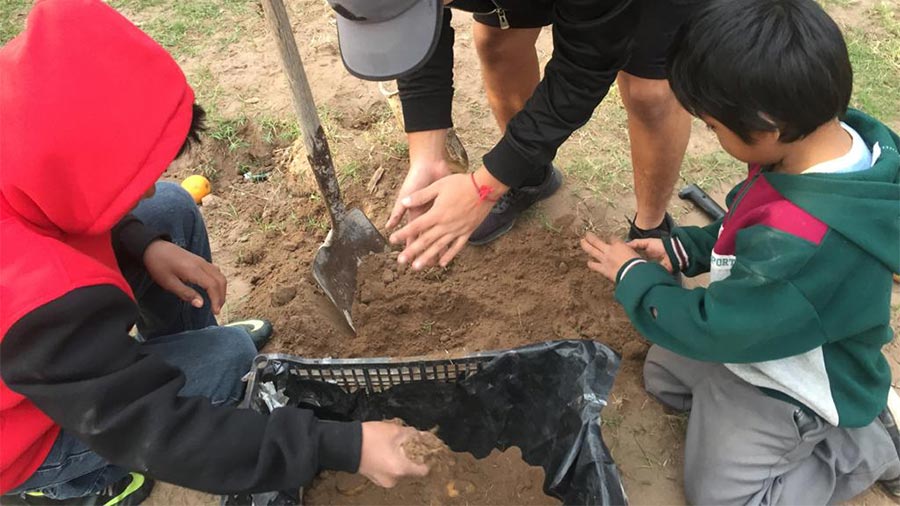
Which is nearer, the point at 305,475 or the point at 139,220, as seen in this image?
the point at 305,475

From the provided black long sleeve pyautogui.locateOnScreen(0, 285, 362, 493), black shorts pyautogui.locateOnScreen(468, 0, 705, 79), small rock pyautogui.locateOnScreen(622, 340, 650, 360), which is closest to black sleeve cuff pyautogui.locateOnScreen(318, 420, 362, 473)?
black long sleeve pyautogui.locateOnScreen(0, 285, 362, 493)

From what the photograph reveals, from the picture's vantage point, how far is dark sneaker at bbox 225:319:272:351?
2.19 meters

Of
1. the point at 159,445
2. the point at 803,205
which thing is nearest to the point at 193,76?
the point at 159,445

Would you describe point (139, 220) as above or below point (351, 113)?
above

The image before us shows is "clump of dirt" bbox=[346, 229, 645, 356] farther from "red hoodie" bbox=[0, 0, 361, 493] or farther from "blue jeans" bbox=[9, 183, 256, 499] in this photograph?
"red hoodie" bbox=[0, 0, 361, 493]

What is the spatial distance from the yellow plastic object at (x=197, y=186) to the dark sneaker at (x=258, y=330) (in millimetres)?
787

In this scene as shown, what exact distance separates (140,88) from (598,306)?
5.05 ft

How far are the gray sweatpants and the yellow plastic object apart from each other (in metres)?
2.06

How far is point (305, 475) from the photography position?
128 cm

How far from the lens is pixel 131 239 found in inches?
71.9

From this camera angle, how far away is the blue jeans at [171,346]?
1545 mm

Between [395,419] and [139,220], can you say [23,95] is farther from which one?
[395,419]

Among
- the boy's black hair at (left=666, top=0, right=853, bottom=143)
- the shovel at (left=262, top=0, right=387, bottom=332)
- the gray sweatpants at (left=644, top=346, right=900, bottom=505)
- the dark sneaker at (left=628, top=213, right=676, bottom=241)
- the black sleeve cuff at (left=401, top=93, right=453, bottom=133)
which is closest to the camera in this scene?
the boy's black hair at (left=666, top=0, right=853, bottom=143)

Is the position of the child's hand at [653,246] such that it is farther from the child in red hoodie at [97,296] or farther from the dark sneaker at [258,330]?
the dark sneaker at [258,330]
